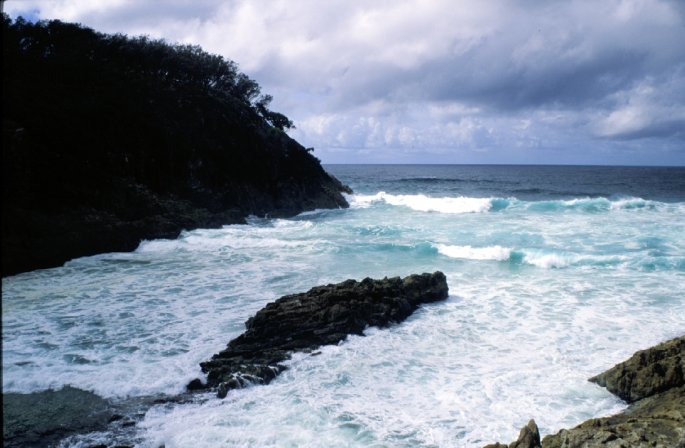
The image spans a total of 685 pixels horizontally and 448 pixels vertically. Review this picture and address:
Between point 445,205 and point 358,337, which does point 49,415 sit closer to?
point 358,337

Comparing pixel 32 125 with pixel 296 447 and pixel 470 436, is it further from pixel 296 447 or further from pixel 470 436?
pixel 470 436

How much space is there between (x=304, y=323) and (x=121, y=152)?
1788 cm

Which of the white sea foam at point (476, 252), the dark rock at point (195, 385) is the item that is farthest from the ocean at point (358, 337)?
the dark rock at point (195, 385)

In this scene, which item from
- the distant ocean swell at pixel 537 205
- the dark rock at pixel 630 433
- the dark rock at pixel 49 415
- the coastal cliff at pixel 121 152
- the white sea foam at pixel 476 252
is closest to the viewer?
the dark rock at pixel 630 433

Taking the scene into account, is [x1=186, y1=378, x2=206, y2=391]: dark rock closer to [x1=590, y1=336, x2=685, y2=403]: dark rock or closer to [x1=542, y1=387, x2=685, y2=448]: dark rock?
[x1=542, y1=387, x2=685, y2=448]: dark rock

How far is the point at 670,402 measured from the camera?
607 cm

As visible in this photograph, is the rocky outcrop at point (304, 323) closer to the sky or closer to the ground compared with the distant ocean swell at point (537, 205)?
closer to the ground

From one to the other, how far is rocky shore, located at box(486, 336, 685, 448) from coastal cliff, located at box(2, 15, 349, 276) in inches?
606

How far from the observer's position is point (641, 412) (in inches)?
252

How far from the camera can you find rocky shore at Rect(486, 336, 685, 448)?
16.0 ft

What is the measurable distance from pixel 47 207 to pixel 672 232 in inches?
1153

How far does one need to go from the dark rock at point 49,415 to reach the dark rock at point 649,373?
26.1 feet

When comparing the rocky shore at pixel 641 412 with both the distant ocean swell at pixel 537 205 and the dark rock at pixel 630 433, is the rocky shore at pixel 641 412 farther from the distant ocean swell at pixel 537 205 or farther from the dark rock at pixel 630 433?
the distant ocean swell at pixel 537 205

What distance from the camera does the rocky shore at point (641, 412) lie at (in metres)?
4.89
